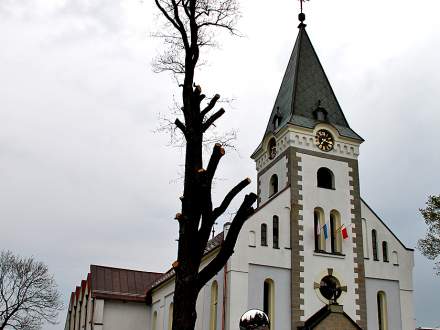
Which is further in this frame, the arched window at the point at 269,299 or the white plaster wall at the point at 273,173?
the white plaster wall at the point at 273,173

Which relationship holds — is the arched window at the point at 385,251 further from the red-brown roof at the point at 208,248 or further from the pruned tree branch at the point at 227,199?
the pruned tree branch at the point at 227,199

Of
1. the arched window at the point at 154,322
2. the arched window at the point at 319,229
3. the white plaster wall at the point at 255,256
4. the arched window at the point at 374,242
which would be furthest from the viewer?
the arched window at the point at 154,322

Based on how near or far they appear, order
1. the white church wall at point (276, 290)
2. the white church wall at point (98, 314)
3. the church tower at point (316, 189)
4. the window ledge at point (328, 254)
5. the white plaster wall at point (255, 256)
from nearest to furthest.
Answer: the white plaster wall at point (255, 256) → the white church wall at point (276, 290) → the church tower at point (316, 189) → the window ledge at point (328, 254) → the white church wall at point (98, 314)

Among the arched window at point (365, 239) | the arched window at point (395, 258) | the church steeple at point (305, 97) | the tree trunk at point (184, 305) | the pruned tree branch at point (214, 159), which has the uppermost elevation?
the church steeple at point (305, 97)

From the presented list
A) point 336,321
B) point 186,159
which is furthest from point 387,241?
point 186,159

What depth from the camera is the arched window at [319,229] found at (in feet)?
84.0

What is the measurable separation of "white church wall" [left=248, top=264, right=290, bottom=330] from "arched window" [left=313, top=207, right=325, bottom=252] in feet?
6.96

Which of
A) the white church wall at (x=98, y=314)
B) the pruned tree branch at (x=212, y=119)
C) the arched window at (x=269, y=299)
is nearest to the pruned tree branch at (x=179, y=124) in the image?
the pruned tree branch at (x=212, y=119)

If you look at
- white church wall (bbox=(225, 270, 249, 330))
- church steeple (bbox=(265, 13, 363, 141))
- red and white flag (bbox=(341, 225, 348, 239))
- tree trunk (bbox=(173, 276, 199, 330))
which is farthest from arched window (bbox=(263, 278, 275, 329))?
tree trunk (bbox=(173, 276, 199, 330))

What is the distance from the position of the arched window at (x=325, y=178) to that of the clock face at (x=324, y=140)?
1.06m

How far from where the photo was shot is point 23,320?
3919cm

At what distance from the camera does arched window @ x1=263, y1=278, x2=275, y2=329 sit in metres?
23.6

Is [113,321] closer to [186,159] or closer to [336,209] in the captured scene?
[336,209]

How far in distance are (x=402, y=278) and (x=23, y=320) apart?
26.0 metres
